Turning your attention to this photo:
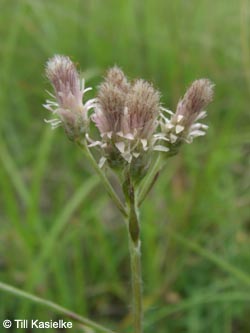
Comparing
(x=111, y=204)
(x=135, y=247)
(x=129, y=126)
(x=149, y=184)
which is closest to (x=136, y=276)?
(x=135, y=247)

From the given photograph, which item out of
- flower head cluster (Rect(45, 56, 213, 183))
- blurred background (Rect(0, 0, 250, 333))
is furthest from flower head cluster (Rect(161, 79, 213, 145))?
blurred background (Rect(0, 0, 250, 333))

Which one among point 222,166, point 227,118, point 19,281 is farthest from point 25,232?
point 227,118

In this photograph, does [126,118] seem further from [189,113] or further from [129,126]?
[189,113]

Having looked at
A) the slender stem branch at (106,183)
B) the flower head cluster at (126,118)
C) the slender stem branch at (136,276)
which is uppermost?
the flower head cluster at (126,118)

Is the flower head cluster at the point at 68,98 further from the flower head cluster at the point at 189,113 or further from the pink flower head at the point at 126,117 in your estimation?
the flower head cluster at the point at 189,113

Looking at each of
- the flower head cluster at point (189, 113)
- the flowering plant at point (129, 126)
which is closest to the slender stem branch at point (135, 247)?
the flowering plant at point (129, 126)

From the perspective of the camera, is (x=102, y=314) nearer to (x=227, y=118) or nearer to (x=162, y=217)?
(x=162, y=217)

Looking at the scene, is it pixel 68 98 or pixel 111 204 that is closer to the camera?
pixel 68 98

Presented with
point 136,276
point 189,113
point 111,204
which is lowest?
point 136,276
